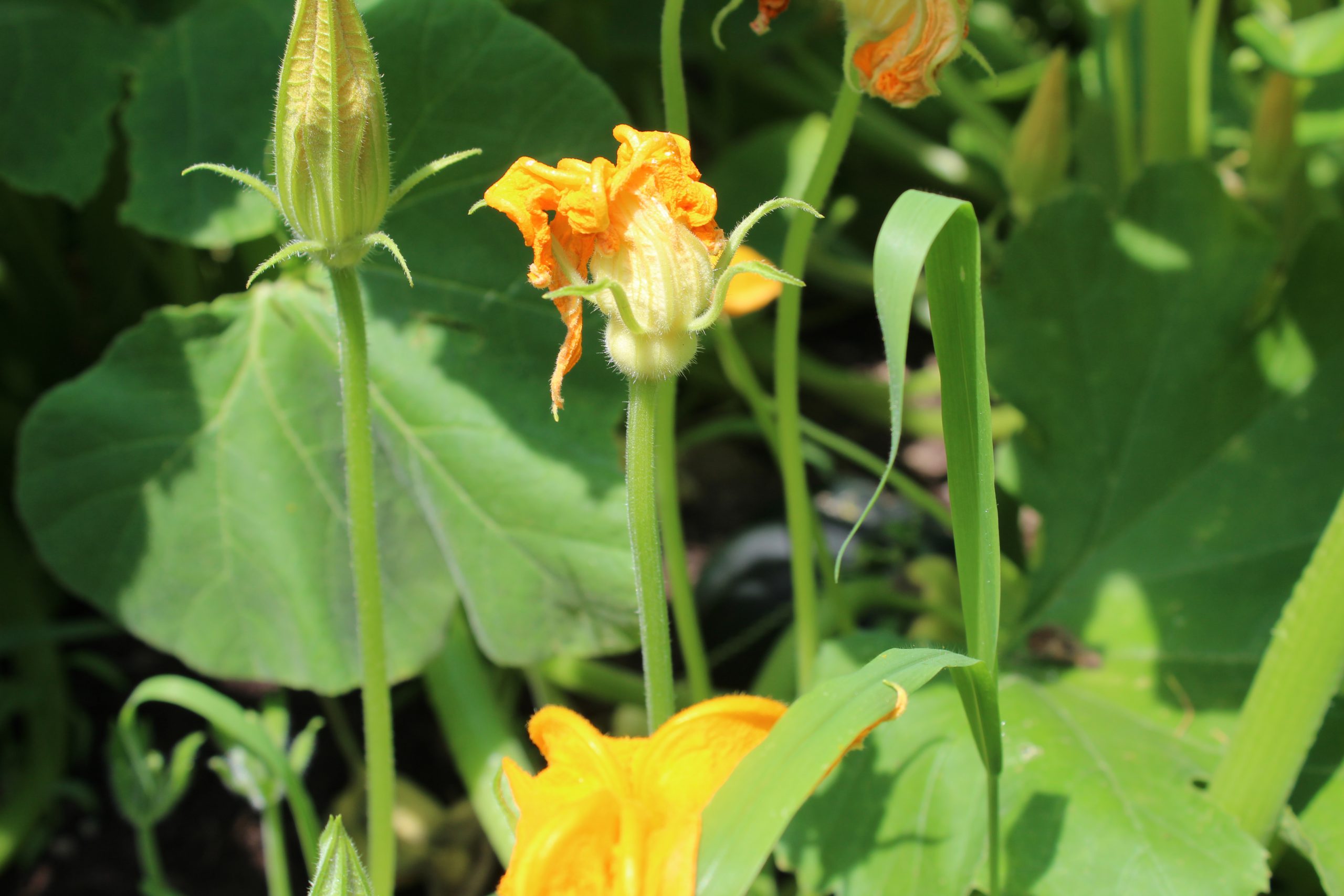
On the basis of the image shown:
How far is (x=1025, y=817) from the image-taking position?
1007 mm

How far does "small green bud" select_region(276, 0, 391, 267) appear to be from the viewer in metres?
0.67

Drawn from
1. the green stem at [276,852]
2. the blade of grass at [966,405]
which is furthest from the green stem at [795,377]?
the green stem at [276,852]

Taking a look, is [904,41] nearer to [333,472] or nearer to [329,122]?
[329,122]

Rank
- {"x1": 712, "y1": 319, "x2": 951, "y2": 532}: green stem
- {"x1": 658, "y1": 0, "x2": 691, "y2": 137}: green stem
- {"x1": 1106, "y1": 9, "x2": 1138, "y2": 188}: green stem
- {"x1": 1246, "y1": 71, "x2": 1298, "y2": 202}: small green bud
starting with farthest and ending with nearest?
{"x1": 1106, "y1": 9, "x2": 1138, "y2": 188}: green stem → {"x1": 1246, "y1": 71, "x2": 1298, "y2": 202}: small green bud → {"x1": 712, "y1": 319, "x2": 951, "y2": 532}: green stem → {"x1": 658, "y1": 0, "x2": 691, "y2": 137}: green stem

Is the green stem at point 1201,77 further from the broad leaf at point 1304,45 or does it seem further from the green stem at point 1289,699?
the green stem at point 1289,699

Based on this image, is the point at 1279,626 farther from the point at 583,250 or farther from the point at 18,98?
the point at 18,98

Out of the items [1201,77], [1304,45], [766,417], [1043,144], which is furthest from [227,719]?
[1201,77]

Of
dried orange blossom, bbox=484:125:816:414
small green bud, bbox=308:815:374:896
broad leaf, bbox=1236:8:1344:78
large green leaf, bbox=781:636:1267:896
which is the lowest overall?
large green leaf, bbox=781:636:1267:896

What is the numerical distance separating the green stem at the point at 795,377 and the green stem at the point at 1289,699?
1.21ft

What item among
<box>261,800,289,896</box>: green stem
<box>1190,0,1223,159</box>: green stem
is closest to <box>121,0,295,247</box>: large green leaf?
<box>261,800,289,896</box>: green stem

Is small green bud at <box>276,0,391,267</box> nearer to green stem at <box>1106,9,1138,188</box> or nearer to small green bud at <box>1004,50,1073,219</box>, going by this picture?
small green bud at <box>1004,50,1073,219</box>

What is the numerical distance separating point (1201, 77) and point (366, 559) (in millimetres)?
1418

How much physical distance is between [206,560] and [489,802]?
0.38 meters

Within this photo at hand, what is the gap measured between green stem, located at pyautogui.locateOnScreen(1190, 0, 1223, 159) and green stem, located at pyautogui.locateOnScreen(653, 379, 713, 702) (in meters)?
0.99
